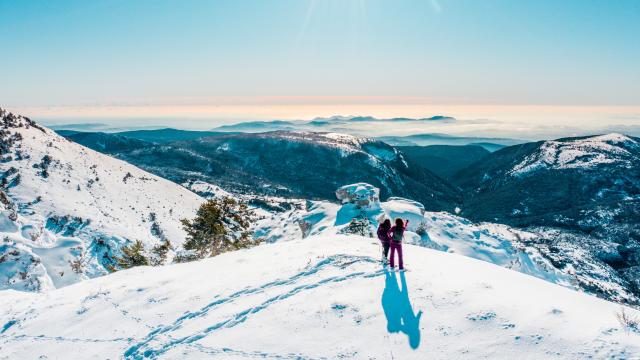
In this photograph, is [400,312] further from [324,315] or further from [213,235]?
[213,235]

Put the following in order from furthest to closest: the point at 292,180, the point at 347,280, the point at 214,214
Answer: the point at 292,180
the point at 214,214
the point at 347,280

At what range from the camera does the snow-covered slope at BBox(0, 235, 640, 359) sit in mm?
8711

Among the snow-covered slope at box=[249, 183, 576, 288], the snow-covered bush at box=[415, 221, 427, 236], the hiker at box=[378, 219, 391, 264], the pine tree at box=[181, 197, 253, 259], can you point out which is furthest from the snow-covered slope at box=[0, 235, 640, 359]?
the snow-covered slope at box=[249, 183, 576, 288]

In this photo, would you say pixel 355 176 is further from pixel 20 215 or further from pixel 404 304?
pixel 404 304

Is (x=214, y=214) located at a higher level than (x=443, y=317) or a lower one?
lower

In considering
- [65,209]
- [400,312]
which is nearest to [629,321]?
[400,312]

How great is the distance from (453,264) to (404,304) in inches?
184

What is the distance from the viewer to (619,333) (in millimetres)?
8141

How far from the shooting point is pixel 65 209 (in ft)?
122

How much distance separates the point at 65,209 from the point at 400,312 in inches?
1555

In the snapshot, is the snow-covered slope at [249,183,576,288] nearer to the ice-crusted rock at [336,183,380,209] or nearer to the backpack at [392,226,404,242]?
the ice-crusted rock at [336,183,380,209]

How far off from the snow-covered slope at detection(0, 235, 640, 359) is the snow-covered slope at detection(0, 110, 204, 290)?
42.0ft

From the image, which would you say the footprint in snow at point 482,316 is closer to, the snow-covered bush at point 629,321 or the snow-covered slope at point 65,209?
the snow-covered bush at point 629,321

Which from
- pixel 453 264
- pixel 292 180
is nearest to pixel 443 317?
pixel 453 264
